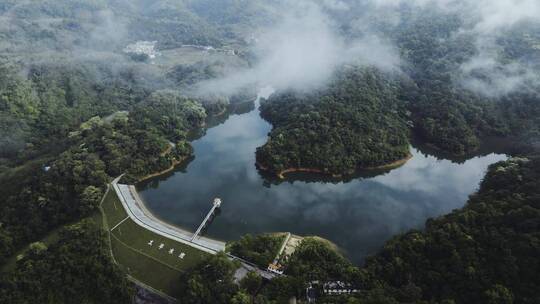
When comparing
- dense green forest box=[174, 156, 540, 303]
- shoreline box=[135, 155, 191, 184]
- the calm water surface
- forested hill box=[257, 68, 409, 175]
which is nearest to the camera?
dense green forest box=[174, 156, 540, 303]

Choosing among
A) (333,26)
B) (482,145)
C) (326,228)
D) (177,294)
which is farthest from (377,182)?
(333,26)

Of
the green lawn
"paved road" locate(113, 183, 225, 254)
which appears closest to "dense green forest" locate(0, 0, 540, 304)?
the green lawn

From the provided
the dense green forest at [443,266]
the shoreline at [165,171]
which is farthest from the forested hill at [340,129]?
the dense green forest at [443,266]

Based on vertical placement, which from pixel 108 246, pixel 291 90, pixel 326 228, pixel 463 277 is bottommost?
pixel 108 246

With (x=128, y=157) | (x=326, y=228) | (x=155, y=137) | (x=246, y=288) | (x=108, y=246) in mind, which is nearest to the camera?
(x=246, y=288)

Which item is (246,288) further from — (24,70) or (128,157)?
(24,70)

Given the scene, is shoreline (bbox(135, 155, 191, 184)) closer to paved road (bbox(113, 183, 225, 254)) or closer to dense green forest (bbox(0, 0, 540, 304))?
dense green forest (bbox(0, 0, 540, 304))
